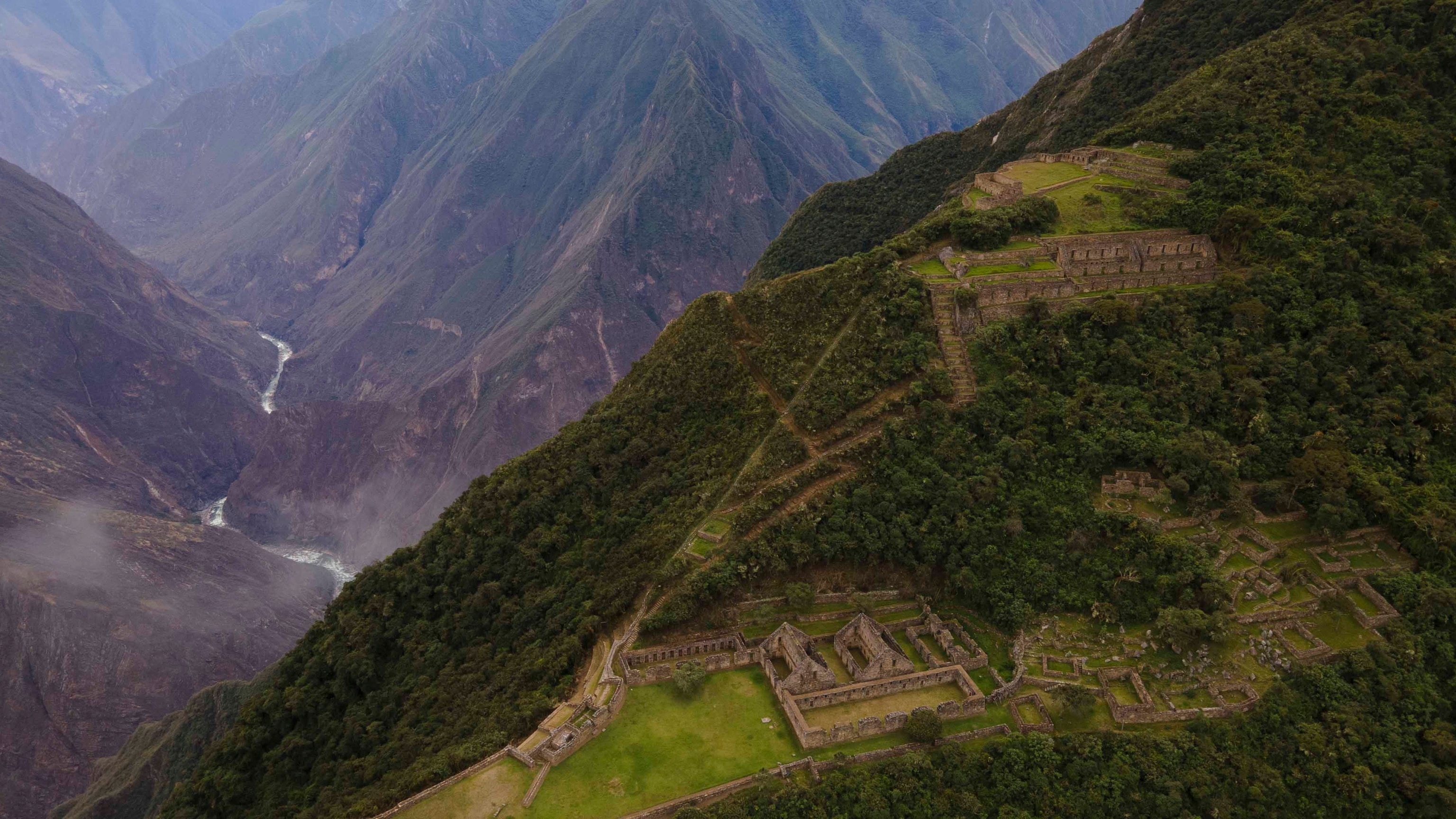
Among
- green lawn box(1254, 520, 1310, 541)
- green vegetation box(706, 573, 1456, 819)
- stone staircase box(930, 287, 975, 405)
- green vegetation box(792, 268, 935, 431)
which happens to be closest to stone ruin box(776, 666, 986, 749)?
green vegetation box(706, 573, 1456, 819)

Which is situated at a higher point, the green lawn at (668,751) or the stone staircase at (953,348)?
the stone staircase at (953,348)

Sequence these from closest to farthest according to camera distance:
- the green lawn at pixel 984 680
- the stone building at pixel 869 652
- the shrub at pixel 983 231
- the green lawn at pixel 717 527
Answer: the green lawn at pixel 984 680 → the stone building at pixel 869 652 → the green lawn at pixel 717 527 → the shrub at pixel 983 231

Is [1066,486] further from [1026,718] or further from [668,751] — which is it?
[668,751]

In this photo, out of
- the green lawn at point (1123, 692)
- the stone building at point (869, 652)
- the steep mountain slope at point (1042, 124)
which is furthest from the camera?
the steep mountain slope at point (1042, 124)

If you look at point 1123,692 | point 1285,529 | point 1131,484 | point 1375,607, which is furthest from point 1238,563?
point 1123,692

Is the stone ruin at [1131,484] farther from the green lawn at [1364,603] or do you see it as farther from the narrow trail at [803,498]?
the narrow trail at [803,498]

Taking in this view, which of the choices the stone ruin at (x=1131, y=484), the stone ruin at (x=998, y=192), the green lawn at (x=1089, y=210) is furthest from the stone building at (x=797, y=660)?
the stone ruin at (x=998, y=192)

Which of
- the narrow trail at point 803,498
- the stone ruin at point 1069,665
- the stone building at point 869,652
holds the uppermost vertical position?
the narrow trail at point 803,498
